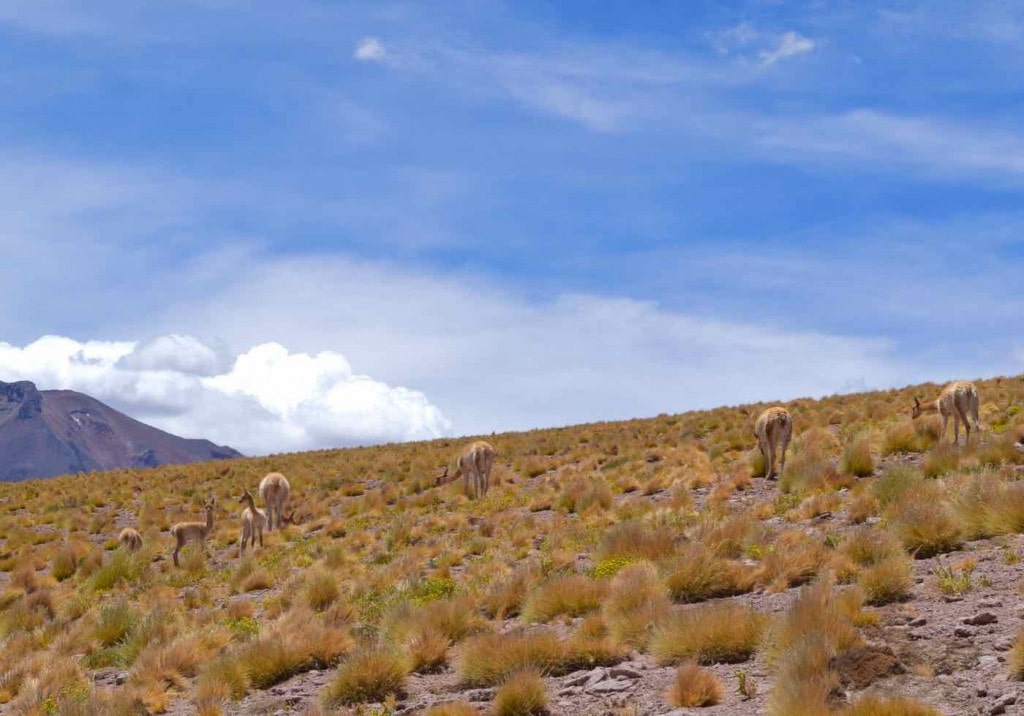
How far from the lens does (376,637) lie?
34.4ft

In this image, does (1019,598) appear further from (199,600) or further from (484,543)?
(199,600)

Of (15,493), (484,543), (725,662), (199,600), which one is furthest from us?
(15,493)

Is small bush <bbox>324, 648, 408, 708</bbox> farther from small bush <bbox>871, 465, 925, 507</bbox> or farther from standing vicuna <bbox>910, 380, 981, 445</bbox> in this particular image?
standing vicuna <bbox>910, 380, 981, 445</bbox>

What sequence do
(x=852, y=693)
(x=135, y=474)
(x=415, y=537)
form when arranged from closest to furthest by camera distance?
(x=852, y=693) → (x=415, y=537) → (x=135, y=474)

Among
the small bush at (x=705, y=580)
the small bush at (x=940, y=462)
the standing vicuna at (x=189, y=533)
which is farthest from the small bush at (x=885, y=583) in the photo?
the standing vicuna at (x=189, y=533)

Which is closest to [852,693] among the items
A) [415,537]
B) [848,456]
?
[848,456]

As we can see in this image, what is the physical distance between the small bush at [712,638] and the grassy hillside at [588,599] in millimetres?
18

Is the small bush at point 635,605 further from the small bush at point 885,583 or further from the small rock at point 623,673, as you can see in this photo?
the small bush at point 885,583

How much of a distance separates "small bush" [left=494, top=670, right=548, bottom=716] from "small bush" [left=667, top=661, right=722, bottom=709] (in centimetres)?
102

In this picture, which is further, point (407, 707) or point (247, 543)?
point (247, 543)

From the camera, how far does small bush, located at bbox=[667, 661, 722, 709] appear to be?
23.6ft

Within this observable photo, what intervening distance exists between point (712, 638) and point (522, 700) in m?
1.81

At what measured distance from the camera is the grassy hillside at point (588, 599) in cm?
761

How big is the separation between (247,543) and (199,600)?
605 centimetres
